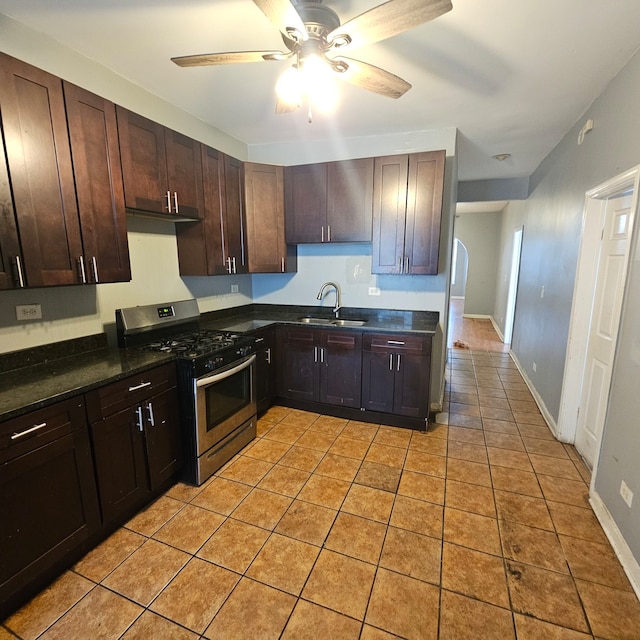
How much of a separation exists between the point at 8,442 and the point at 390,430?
8.69ft

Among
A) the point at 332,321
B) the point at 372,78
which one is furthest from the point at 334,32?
the point at 332,321

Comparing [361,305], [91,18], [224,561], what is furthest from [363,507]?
[91,18]

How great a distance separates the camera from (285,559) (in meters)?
1.75

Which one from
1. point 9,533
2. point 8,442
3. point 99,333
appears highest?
point 99,333

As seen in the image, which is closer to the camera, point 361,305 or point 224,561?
point 224,561

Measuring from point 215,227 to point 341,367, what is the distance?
1724 mm

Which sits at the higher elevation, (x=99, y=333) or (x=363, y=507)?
(x=99, y=333)

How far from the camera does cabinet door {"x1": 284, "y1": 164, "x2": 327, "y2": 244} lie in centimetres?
327

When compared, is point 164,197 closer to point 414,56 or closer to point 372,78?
point 372,78

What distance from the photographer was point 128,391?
189 cm

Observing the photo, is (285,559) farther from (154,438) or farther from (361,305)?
(361,305)

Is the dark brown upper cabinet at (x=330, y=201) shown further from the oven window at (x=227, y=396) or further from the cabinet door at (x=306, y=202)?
the oven window at (x=227, y=396)

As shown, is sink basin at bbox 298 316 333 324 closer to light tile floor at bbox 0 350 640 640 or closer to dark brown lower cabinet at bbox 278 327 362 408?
dark brown lower cabinet at bbox 278 327 362 408

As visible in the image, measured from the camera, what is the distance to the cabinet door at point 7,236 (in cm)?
156
